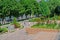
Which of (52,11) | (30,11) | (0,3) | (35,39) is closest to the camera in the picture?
(35,39)

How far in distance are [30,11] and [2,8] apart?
41.2ft

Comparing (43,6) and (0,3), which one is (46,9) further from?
(0,3)

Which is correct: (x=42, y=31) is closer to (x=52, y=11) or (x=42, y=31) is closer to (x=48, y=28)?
(x=48, y=28)

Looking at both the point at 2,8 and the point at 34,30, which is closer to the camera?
the point at 34,30

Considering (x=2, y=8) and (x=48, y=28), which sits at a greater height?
(x=2, y=8)

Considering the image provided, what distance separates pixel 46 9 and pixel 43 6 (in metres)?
1.18

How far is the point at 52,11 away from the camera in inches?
2046

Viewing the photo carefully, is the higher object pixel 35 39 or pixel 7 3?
pixel 7 3

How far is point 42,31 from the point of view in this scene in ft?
62.8

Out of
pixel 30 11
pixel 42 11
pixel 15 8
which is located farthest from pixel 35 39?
pixel 42 11

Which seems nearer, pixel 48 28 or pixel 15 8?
pixel 48 28

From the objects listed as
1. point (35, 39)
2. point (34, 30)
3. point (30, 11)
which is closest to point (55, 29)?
point (34, 30)

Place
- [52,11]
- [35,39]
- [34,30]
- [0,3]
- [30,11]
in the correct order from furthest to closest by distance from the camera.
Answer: [52,11] → [30,11] → [0,3] → [34,30] → [35,39]

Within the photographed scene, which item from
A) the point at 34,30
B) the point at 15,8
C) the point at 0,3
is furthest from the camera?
the point at 15,8
